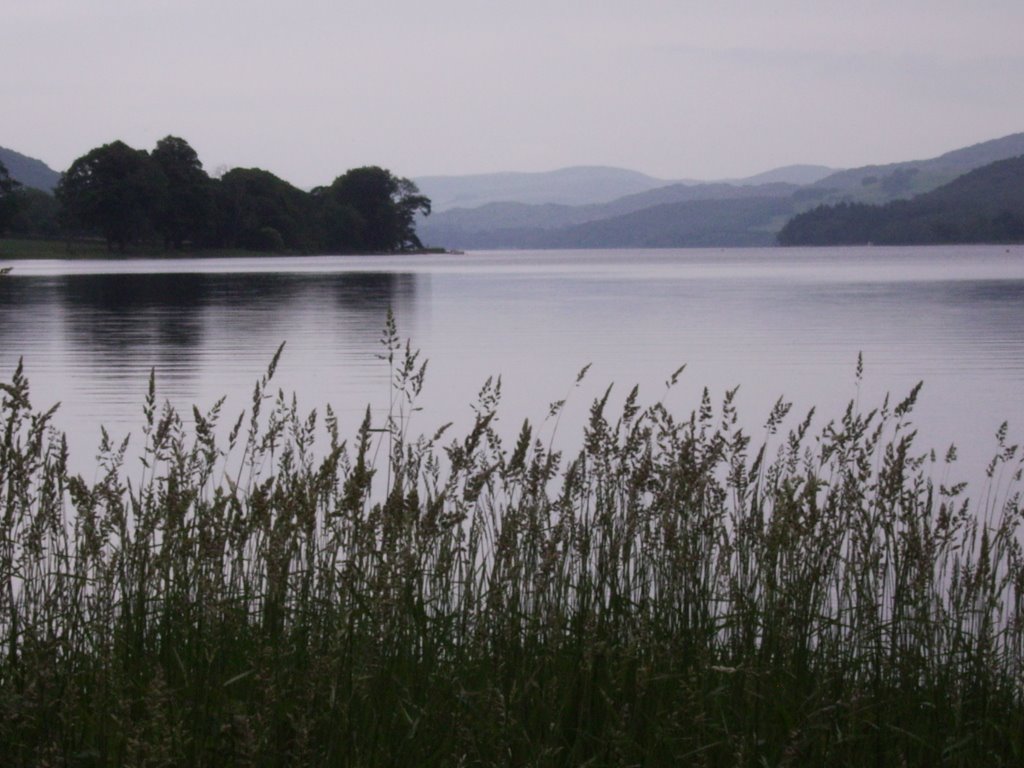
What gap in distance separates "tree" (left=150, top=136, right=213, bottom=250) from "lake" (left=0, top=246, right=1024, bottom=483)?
85.6m

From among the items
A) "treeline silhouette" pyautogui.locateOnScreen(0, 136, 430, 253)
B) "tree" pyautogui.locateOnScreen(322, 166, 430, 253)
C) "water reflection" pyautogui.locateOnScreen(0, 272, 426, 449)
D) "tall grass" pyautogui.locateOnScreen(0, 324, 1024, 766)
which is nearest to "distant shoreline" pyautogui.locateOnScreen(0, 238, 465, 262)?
"treeline silhouette" pyautogui.locateOnScreen(0, 136, 430, 253)

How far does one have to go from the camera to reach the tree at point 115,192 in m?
121

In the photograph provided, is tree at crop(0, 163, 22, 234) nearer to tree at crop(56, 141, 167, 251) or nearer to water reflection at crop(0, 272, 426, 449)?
tree at crop(56, 141, 167, 251)

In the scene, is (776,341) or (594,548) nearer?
(594,548)

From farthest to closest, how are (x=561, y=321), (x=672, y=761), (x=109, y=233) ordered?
(x=109, y=233) < (x=561, y=321) < (x=672, y=761)

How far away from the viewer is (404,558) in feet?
12.4

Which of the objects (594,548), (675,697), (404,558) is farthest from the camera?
(594,548)

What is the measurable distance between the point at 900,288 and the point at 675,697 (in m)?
50.0

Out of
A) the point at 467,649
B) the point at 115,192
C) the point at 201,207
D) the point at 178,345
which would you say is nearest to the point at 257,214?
the point at 201,207

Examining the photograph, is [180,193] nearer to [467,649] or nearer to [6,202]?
[6,202]

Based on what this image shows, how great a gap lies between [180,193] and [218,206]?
8337 millimetres

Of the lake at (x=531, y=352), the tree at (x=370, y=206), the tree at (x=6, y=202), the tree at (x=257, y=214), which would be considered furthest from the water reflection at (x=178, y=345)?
the tree at (x=370, y=206)

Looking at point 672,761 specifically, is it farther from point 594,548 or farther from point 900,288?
point 900,288

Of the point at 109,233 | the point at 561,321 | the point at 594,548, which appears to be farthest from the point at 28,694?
the point at 109,233
